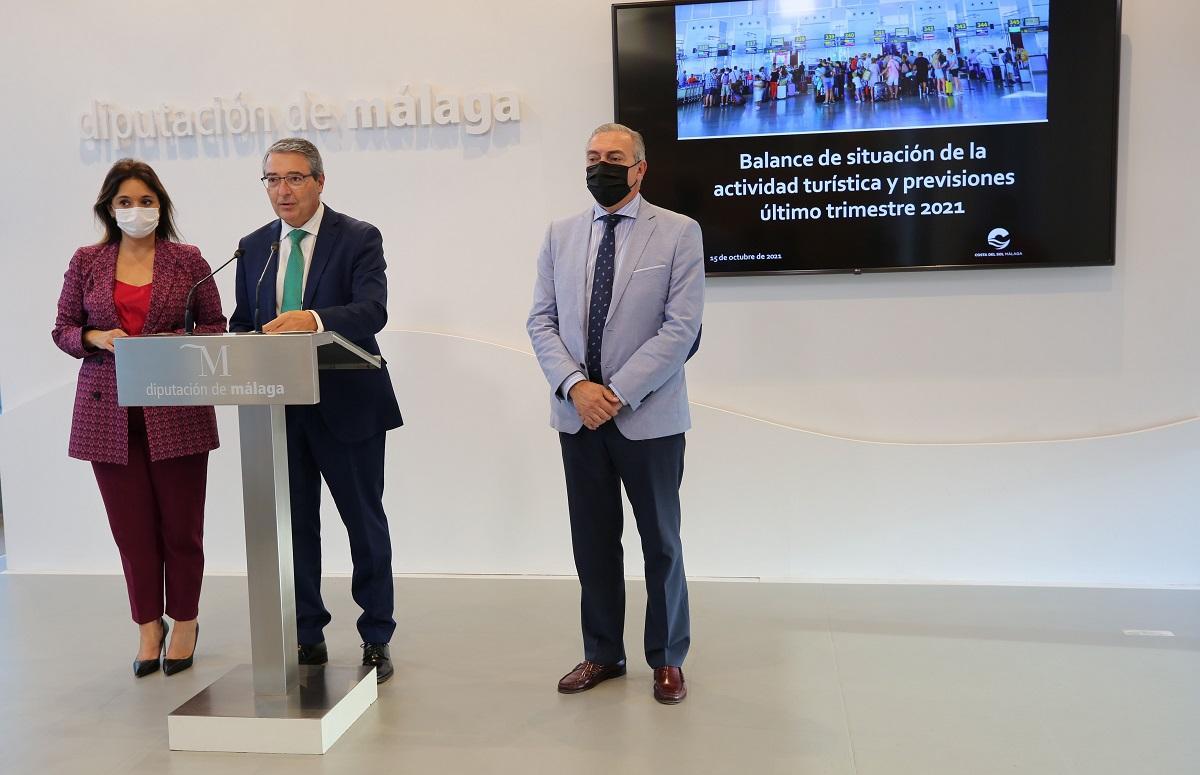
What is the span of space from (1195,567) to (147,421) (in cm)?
388

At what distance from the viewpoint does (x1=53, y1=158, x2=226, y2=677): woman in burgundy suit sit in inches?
127

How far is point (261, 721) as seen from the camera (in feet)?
8.82

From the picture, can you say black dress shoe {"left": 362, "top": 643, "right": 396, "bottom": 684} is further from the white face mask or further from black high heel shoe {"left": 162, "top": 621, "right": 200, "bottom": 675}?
the white face mask

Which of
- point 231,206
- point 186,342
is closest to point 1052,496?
→ point 186,342

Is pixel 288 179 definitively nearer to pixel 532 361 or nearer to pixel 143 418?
pixel 143 418

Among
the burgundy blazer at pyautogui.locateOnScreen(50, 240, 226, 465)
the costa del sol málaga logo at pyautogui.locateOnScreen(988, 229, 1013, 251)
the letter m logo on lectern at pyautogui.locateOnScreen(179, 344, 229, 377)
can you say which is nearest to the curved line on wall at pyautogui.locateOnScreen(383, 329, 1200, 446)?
the costa del sol málaga logo at pyautogui.locateOnScreen(988, 229, 1013, 251)

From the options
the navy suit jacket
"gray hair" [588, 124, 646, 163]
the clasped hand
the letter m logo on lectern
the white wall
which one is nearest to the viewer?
the letter m logo on lectern

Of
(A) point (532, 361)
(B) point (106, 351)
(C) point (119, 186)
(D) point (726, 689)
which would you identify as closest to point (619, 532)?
(D) point (726, 689)

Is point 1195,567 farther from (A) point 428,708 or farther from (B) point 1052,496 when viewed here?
(A) point 428,708

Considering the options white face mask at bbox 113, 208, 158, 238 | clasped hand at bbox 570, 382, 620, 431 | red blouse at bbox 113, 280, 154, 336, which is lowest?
clasped hand at bbox 570, 382, 620, 431

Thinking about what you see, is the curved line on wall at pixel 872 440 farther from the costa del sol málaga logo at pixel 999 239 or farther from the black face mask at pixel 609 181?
the black face mask at pixel 609 181

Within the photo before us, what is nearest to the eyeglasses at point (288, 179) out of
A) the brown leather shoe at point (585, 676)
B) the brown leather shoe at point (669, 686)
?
the brown leather shoe at point (585, 676)

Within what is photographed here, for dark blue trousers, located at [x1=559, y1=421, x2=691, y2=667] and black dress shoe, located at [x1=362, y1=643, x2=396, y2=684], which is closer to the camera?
dark blue trousers, located at [x1=559, y1=421, x2=691, y2=667]

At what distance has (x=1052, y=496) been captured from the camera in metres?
4.07
